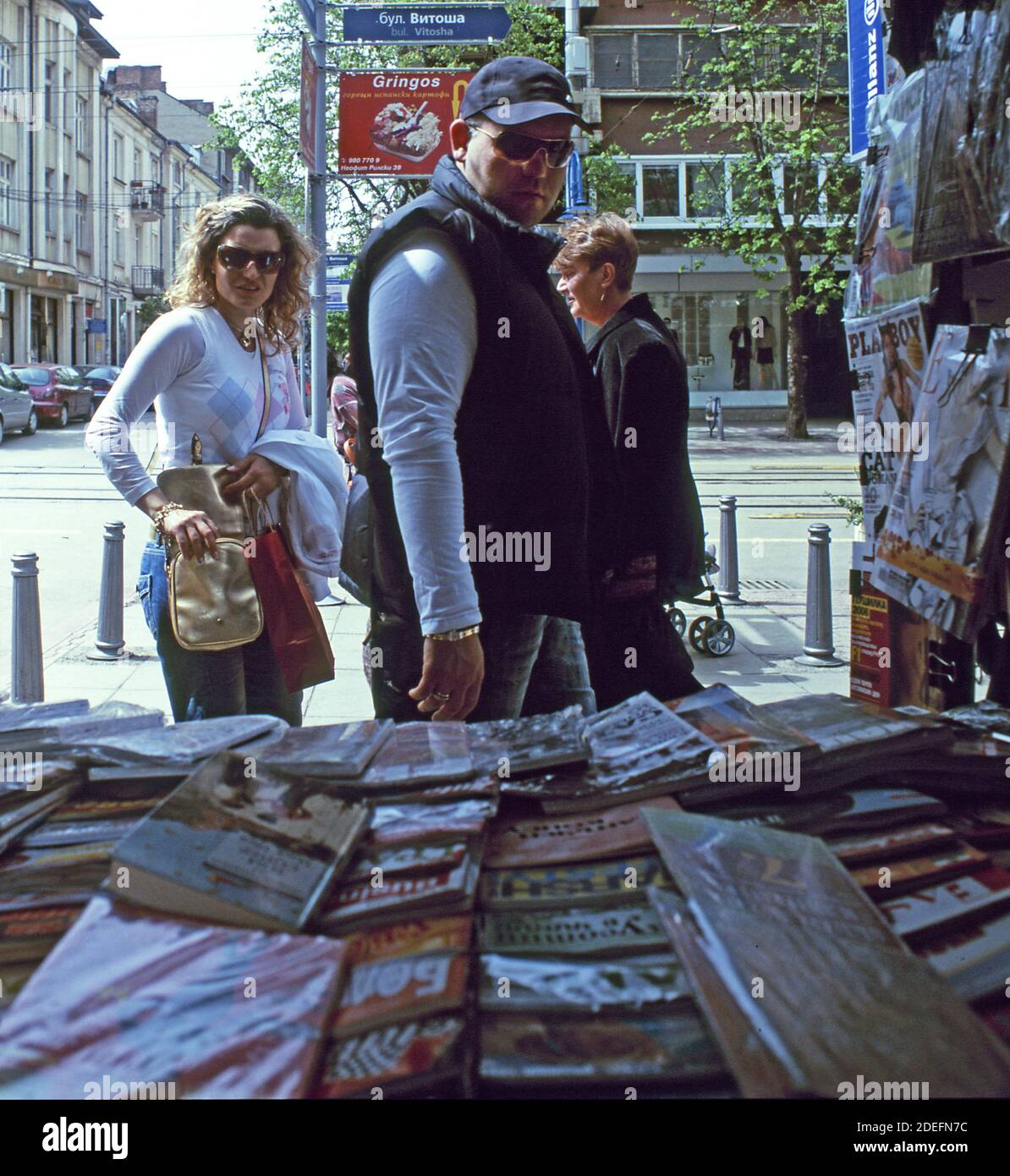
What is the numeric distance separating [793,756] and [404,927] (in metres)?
0.63

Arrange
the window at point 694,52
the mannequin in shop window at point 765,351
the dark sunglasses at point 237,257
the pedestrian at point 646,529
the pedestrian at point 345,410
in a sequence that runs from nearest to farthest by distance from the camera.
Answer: the dark sunglasses at point 237,257 → the pedestrian at point 646,529 → the pedestrian at point 345,410 → the window at point 694,52 → the mannequin in shop window at point 765,351

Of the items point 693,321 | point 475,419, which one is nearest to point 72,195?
point 693,321

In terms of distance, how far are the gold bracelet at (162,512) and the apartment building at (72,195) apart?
3972 cm

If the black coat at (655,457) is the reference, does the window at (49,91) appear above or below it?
above

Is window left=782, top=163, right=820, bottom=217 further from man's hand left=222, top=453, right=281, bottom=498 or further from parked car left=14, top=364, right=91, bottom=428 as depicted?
man's hand left=222, top=453, right=281, bottom=498

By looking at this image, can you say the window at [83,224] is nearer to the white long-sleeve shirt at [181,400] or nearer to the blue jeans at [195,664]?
the white long-sleeve shirt at [181,400]

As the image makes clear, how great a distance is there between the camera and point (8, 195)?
146ft

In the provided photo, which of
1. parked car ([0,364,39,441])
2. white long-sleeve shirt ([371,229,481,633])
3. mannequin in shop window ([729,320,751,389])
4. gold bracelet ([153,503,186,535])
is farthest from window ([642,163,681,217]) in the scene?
white long-sleeve shirt ([371,229,481,633])

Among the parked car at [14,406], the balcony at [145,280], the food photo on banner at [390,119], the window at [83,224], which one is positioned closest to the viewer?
the food photo on banner at [390,119]

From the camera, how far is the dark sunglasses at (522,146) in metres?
2.55

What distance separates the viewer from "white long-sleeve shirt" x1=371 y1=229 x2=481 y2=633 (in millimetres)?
2389

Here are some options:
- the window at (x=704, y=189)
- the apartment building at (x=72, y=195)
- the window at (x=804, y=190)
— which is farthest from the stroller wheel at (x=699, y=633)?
the apartment building at (x=72, y=195)

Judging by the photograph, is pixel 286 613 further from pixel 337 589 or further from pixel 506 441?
pixel 337 589
